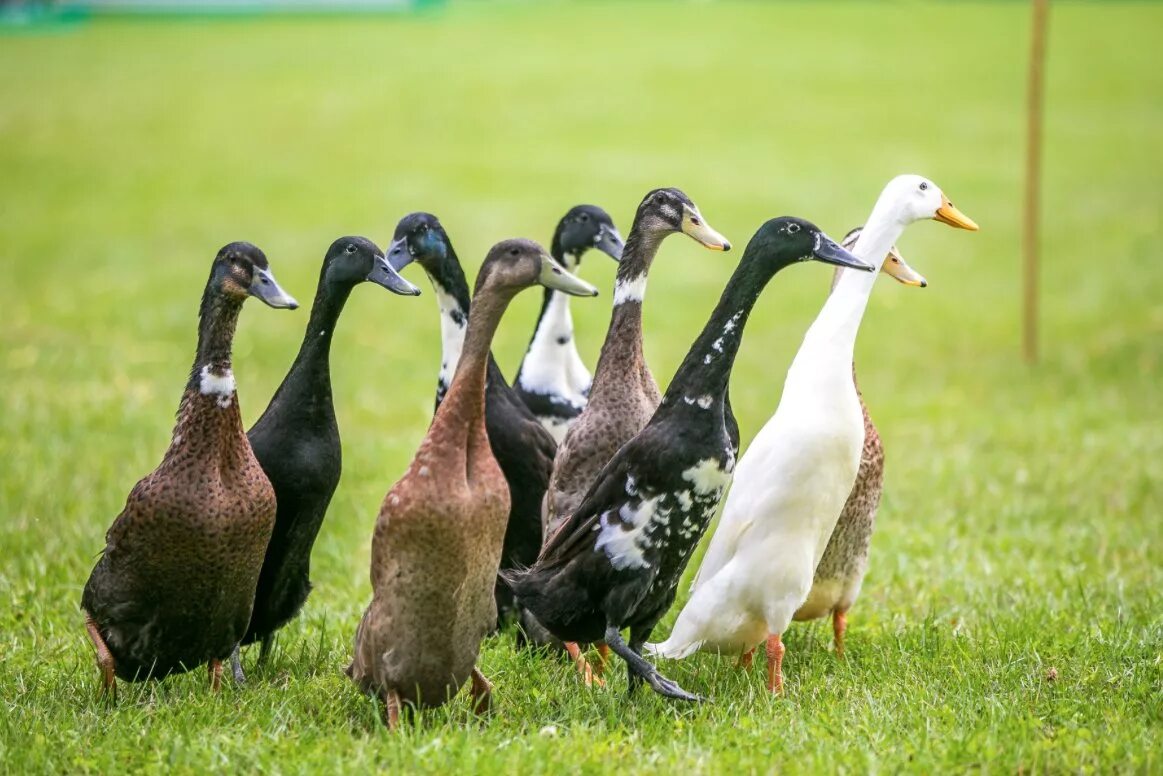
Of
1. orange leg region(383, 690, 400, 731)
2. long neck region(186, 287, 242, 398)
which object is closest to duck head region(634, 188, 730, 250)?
long neck region(186, 287, 242, 398)

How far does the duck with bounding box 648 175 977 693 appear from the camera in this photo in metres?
4.59

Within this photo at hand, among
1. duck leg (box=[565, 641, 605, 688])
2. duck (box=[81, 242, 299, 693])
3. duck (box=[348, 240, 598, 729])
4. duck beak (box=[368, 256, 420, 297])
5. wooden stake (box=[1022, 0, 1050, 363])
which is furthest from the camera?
wooden stake (box=[1022, 0, 1050, 363])

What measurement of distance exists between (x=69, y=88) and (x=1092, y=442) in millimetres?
20582

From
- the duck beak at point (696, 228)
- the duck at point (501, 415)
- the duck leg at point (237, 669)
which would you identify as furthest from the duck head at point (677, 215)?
the duck leg at point (237, 669)

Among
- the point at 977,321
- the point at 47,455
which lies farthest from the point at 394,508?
the point at 977,321

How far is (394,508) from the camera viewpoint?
4129 millimetres

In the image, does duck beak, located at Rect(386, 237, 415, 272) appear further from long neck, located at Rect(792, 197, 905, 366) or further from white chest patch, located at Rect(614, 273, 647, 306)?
long neck, located at Rect(792, 197, 905, 366)

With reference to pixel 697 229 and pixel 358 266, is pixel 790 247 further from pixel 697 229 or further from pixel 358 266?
pixel 358 266

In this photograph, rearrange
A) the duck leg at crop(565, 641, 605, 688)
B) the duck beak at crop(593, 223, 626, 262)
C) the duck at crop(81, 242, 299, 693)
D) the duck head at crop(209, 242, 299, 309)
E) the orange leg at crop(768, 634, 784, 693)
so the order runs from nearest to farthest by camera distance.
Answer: the duck at crop(81, 242, 299, 693), the duck head at crop(209, 242, 299, 309), the orange leg at crop(768, 634, 784, 693), the duck leg at crop(565, 641, 605, 688), the duck beak at crop(593, 223, 626, 262)

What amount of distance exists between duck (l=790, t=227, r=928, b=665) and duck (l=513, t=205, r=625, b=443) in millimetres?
1148

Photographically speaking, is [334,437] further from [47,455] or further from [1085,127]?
[1085,127]

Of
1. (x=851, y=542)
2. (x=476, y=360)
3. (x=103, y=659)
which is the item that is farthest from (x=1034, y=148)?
(x=103, y=659)

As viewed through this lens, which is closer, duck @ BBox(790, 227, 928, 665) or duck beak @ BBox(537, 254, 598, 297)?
duck beak @ BBox(537, 254, 598, 297)

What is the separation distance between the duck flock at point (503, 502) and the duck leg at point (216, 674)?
11 millimetres
